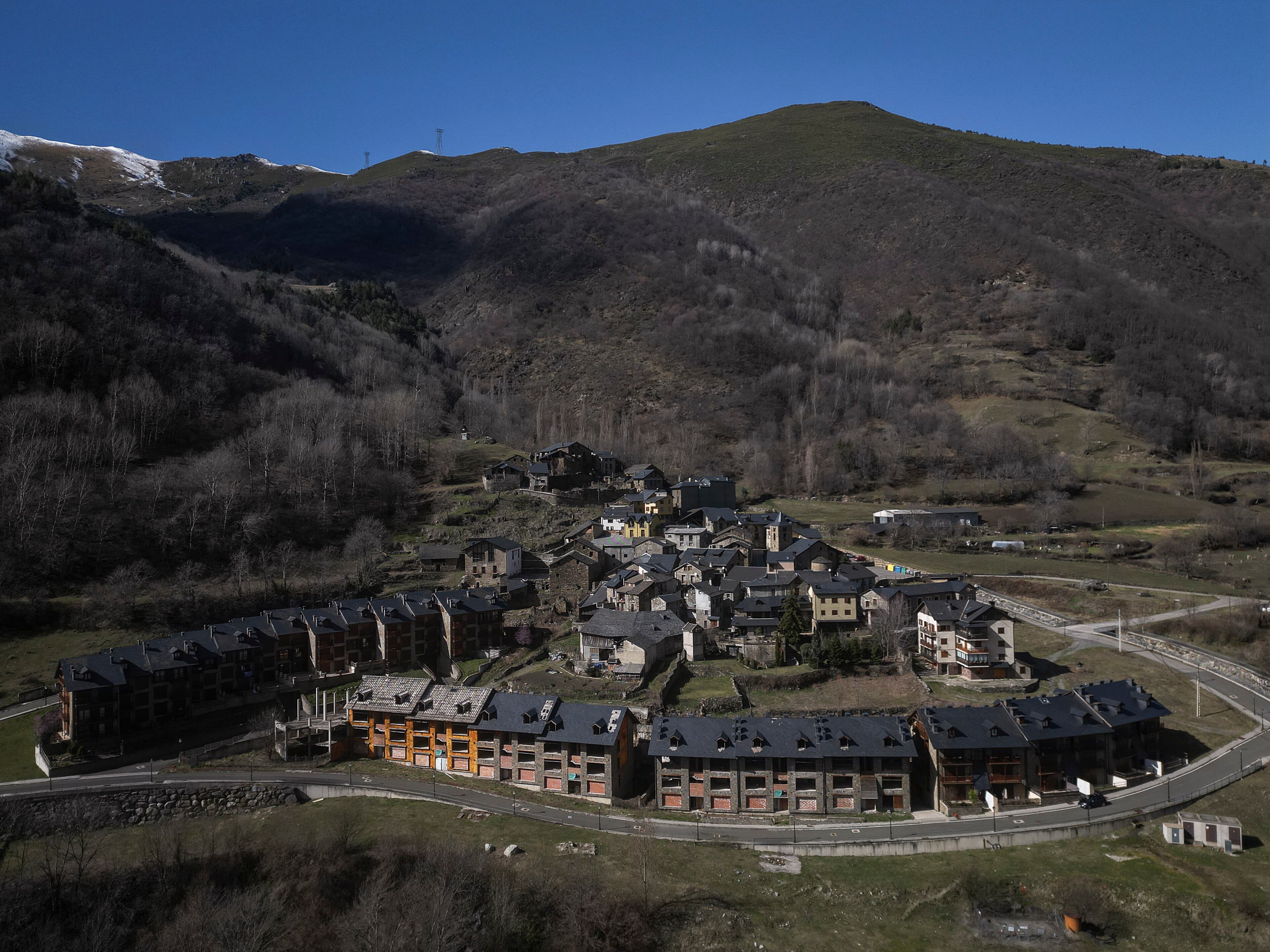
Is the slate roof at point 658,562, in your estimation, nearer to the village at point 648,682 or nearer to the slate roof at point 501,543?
the village at point 648,682

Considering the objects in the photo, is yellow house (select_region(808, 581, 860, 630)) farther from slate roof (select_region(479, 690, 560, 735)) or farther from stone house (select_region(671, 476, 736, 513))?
stone house (select_region(671, 476, 736, 513))

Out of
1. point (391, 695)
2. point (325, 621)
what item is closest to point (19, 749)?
point (325, 621)

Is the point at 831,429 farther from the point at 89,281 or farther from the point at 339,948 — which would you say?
the point at 339,948

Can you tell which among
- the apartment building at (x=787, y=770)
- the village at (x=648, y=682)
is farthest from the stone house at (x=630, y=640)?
the apartment building at (x=787, y=770)

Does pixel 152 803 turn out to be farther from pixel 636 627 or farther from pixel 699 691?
pixel 699 691

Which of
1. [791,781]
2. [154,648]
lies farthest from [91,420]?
[791,781]
